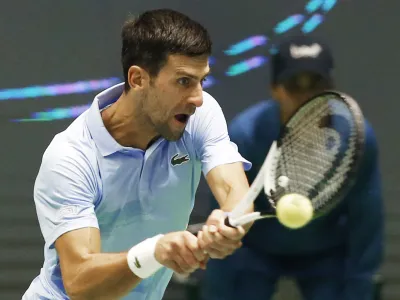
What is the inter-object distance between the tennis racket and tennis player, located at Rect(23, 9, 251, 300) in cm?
12

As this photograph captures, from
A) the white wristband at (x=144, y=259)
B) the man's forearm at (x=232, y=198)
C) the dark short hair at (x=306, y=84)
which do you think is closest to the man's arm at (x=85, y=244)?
the white wristband at (x=144, y=259)

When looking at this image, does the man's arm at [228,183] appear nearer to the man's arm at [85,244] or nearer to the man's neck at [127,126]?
the man's neck at [127,126]

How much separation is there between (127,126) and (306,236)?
920mm

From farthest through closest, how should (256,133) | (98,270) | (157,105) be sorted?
(256,133)
(157,105)
(98,270)

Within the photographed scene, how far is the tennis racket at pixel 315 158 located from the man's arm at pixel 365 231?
53cm

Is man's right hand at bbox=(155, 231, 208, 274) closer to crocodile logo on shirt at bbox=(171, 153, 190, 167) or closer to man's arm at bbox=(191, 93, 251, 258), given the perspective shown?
man's arm at bbox=(191, 93, 251, 258)

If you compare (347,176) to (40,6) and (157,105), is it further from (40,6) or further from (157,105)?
(40,6)

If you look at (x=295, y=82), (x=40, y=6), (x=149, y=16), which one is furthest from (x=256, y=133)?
(x=40, y=6)

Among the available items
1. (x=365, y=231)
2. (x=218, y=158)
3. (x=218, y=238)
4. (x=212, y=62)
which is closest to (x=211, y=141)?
(x=218, y=158)

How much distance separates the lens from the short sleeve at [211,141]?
2.31 m

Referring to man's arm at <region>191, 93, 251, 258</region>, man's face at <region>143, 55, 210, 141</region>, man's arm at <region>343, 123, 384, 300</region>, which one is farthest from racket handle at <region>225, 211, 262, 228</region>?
man's arm at <region>343, 123, 384, 300</region>

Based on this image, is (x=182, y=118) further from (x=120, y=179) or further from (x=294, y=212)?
(x=294, y=212)

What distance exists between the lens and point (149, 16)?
2.24m

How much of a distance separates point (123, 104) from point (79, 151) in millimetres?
179
